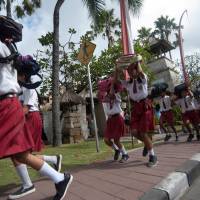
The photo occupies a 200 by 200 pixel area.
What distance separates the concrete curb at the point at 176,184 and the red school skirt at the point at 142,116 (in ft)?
3.51

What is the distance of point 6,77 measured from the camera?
414 cm

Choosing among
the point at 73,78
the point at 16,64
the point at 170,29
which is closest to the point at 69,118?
the point at 73,78

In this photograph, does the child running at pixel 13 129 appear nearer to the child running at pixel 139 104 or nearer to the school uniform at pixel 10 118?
the school uniform at pixel 10 118

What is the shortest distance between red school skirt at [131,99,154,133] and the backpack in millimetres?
2940

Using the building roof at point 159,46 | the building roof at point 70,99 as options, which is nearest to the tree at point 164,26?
the building roof at point 159,46

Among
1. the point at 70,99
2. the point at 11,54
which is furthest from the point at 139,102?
the point at 70,99

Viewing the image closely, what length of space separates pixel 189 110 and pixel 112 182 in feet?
23.9

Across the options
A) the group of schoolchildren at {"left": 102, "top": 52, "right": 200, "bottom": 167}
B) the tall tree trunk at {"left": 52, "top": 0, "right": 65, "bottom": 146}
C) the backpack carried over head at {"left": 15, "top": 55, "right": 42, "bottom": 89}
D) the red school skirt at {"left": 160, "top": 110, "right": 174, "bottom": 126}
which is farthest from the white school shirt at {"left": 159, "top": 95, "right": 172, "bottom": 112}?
the backpack carried over head at {"left": 15, "top": 55, "right": 42, "bottom": 89}

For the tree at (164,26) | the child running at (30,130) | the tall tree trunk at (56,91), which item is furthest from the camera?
the tree at (164,26)

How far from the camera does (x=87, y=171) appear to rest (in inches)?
247

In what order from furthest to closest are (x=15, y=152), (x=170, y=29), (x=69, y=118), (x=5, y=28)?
1. (x=170, y=29)
2. (x=69, y=118)
3. (x=5, y=28)
4. (x=15, y=152)

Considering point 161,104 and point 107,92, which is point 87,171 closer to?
point 107,92

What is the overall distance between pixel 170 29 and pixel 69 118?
49614 mm

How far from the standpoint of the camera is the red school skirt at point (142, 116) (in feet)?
21.6
